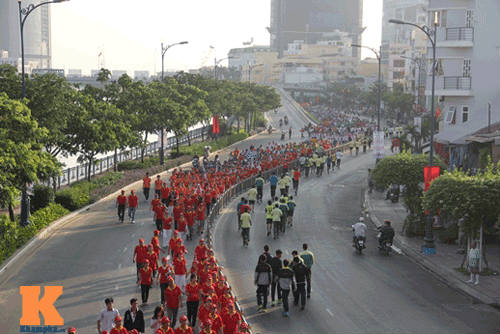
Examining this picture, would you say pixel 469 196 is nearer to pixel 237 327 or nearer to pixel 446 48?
pixel 237 327

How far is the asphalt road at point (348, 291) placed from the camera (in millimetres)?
17125

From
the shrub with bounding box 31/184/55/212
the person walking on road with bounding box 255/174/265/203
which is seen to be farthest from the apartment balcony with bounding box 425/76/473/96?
the shrub with bounding box 31/184/55/212

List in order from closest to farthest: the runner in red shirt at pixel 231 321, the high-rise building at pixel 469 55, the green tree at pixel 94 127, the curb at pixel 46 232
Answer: the runner in red shirt at pixel 231 321
the curb at pixel 46 232
the green tree at pixel 94 127
the high-rise building at pixel 469 55

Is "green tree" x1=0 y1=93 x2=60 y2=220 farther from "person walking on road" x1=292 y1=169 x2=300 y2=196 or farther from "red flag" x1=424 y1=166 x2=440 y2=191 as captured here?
"person walking on road" x1=292 y1=169 x2=300 y2=196

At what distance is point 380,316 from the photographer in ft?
58.4

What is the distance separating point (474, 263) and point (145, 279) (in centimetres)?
924

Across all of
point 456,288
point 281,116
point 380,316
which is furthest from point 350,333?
point 281,116

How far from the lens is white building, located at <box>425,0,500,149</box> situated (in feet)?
141

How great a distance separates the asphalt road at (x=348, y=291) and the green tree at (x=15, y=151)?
652cm

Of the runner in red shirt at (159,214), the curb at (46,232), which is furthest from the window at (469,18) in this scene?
the runner in red shirt at (159,214)

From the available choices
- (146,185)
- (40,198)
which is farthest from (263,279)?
(146,185)

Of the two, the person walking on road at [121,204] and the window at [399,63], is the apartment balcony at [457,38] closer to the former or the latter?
the person walking on road at [121,204]

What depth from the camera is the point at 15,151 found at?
67.8 feet

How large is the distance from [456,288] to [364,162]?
40.7 meters
